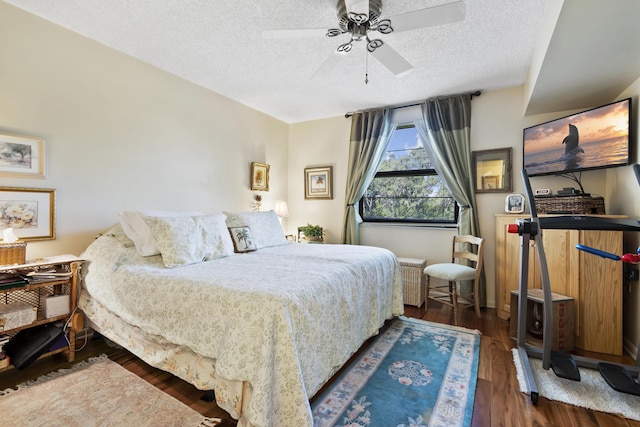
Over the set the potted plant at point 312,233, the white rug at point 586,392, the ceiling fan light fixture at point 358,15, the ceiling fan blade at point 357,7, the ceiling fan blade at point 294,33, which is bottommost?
the white rug at point 586,392

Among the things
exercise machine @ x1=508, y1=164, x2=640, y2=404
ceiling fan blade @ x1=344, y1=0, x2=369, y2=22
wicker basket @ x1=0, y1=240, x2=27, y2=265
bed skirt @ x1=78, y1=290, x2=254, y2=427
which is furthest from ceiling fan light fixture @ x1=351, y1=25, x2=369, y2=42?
wicker basket @ x1=0, y1=240, x2=27, y2=265

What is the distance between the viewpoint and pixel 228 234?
108 inches

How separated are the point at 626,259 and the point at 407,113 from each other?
9.12ft

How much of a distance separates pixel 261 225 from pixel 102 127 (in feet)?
5.57

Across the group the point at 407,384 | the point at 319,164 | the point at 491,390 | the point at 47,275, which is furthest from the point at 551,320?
the point at 47,275

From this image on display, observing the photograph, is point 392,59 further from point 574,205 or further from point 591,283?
point 591,283

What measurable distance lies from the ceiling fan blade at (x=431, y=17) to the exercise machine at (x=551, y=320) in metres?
1.19

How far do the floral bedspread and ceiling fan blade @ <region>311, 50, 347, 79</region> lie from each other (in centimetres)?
152

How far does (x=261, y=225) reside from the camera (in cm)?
329

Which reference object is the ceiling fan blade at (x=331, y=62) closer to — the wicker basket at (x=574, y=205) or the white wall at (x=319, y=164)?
the white wall at (x=319, y=164)

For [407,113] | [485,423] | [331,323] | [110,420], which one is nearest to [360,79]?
[407,113]

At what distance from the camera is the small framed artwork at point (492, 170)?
3.29 meters

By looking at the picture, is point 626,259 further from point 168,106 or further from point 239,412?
point 168,106

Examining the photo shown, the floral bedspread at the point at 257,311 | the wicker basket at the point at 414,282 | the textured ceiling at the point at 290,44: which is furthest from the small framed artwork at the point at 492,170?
the floral bedspread at the point at 257,311
